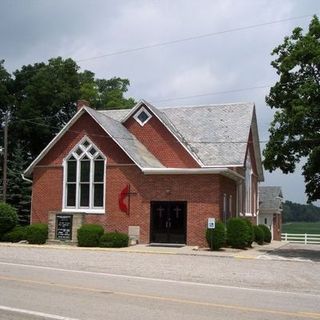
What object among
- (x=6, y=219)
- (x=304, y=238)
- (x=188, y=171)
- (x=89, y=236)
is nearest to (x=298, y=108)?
(x=188, y=171)

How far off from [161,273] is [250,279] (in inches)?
106

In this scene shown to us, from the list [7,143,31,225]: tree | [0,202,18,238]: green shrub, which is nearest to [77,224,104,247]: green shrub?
[0,202,18,238]: green shrub

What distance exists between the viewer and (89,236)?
29625mm

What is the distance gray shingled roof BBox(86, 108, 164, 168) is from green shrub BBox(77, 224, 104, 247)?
416 cm

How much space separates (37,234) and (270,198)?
93.8 feet

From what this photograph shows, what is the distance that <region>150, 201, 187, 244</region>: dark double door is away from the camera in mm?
30359

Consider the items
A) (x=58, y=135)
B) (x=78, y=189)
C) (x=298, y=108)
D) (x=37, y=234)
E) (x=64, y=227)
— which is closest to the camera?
(x=298, y=108)

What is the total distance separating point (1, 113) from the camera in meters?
59.2

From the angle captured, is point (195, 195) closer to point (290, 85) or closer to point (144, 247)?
point (144, 247)

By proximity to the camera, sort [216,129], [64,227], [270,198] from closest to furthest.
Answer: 1. [64,227]
2. [216,129]
3. [270,198]

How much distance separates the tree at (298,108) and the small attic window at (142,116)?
982cm

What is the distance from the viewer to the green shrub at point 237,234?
2848 cm

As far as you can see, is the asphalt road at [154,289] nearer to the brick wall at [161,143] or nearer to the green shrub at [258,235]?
the brick wall at [161,143]

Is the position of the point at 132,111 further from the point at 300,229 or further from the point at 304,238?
the point at 300,229
